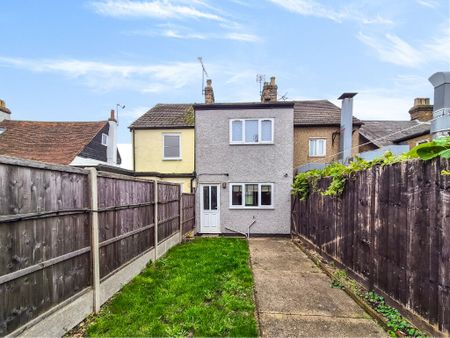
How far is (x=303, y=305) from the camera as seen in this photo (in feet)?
13.9

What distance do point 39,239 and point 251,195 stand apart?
31.2ft

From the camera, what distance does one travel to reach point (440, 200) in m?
2.93

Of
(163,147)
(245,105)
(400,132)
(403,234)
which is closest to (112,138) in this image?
(163,147)

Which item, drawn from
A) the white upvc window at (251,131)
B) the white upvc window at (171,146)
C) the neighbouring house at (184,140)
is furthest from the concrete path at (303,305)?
the white upvc window at (171,146)

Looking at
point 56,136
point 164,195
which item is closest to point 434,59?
point 164,195

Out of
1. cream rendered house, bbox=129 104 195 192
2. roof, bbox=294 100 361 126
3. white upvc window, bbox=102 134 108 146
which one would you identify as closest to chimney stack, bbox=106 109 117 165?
white upvc window, bbox=102 134 108 146

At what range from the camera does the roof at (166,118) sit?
43.4 ft

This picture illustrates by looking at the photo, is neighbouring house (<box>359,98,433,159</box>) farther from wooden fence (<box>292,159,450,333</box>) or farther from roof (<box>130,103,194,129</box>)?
roof (<box>130,103,194,129</box>)

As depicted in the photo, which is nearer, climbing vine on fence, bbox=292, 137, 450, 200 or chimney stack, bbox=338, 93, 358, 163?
climbing vine on fence, bbox=292, 137, 450, 200

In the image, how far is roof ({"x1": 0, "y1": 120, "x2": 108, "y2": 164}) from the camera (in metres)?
15.9

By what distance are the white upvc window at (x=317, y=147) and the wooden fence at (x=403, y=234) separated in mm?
8459

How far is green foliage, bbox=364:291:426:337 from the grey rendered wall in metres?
7.13

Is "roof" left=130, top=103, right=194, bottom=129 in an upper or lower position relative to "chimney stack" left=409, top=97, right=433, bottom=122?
lower

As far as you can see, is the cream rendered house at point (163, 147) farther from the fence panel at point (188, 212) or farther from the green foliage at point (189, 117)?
the fence panel at point (188, 212)
